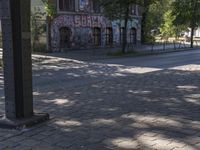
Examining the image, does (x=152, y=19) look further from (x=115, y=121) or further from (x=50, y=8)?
(x=115, y=121)

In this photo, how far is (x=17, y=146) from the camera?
19.1 ft

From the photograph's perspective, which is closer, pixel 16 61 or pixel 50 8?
pixel 16 61

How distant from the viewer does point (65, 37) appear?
36.5 m

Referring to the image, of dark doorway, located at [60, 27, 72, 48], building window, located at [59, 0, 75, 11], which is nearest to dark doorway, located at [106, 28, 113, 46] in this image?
dark doorway, located at [60, 27, 72, 48]

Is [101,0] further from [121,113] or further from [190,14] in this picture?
[121,113]

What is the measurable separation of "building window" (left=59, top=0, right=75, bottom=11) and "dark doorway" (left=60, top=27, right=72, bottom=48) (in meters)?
1.68

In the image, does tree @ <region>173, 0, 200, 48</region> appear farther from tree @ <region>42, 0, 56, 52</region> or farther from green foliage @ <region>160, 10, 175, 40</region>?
green foliage @ <region>160, 10, 175, 40</region>

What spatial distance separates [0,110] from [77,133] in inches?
99.7

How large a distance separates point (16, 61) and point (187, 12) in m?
39.0

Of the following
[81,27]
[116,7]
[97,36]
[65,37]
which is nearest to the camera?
[116,7]

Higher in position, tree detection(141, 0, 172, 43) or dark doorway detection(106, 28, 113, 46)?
tree detection(141, 0, 172, 43)

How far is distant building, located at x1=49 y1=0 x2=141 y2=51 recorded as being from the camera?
116 ft

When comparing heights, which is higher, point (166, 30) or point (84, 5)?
point (84, 5)

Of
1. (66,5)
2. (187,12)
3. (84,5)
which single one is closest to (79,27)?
(84,5)
